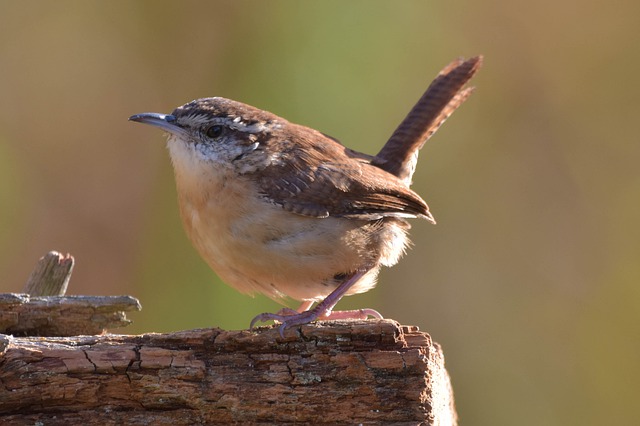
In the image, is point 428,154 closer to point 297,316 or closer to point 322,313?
point 322,313

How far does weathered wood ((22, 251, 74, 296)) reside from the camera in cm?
404

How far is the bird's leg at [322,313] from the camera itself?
3383 millimetres

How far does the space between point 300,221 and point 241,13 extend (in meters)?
2.99

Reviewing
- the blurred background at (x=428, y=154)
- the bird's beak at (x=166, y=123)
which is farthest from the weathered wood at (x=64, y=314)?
the blurred background at (x=428, y=154)

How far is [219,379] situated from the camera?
10.2ft

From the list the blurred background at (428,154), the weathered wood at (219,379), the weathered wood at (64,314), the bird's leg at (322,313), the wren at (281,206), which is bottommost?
the weathered wood at (219,379)

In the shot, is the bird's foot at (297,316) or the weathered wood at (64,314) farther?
A: the weathered wood at (64,314)

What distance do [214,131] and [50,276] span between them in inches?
40.7

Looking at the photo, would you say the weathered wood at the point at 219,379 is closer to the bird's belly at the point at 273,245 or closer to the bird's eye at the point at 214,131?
the bird's belly at the point at 273,245

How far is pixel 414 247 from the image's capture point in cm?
623

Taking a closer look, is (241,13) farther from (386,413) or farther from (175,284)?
(386,413)

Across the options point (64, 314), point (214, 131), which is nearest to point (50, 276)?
point (64, 314)

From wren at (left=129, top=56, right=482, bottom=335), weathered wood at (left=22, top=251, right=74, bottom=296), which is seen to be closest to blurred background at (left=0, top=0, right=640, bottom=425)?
weathered wood at (left=22, top=251, right=74, bottom=296)

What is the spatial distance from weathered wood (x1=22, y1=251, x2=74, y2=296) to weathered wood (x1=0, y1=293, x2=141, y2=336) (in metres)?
0.51
